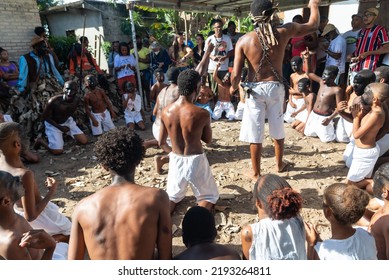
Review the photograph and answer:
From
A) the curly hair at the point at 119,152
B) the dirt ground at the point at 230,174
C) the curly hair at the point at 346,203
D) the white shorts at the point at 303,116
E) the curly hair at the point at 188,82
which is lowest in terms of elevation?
the dirt ground at the point at 230,174

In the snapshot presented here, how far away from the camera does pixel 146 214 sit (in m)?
1.84

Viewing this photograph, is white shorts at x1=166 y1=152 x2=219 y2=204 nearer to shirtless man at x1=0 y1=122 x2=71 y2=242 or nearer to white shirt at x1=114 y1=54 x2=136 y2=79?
shirtless man at x1=0 y1=122 x2=71 y2=242

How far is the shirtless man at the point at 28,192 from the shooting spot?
2686 mm

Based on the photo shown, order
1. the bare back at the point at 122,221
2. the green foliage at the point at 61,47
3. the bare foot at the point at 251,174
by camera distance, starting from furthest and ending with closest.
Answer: the green foliage at the point at 61,47 < the bare foot at the point at 251,174 < the bare back at the point at 122,221

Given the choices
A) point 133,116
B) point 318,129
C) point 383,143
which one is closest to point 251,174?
point 383,143

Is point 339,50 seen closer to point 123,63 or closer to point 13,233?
point 123,63

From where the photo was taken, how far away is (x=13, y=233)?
1.99 meters

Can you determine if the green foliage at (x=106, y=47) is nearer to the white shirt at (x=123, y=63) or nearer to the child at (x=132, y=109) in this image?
the white shirt at (x=123, y=63)

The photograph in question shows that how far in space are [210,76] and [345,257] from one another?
22.3ft

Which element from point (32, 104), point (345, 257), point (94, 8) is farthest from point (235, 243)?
point (94, 8)

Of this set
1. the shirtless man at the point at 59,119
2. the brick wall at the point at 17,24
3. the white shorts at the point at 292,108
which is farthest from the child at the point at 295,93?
the brick wall at the point at 17,24

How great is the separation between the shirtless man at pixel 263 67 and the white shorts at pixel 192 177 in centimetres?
97

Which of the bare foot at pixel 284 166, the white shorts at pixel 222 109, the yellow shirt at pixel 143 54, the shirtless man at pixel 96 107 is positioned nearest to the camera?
the bare foot at pixel 284 166

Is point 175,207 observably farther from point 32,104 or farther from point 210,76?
point 210,76
